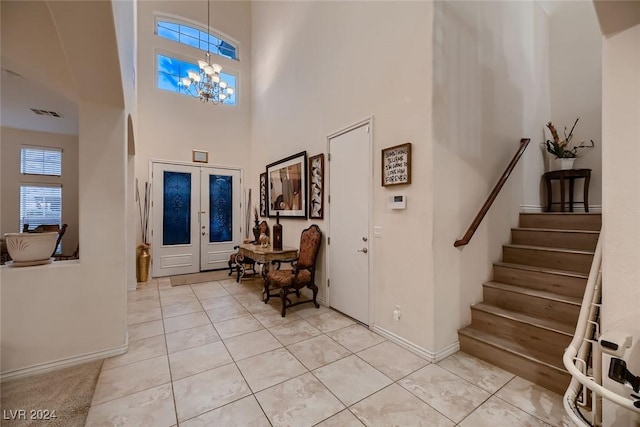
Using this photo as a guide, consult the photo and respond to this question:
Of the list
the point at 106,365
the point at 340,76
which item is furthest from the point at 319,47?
the point at 106,365

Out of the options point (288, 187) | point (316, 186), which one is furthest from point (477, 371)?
point (288, 187)

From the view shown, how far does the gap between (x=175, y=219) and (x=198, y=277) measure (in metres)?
1.38

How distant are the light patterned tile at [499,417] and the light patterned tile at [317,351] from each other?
3.59 feet

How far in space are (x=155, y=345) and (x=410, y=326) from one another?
2599 mm

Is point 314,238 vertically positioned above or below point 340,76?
below

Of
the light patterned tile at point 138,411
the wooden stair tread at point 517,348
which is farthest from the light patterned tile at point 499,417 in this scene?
the light patterned tile at point 138,411

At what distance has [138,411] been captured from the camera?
183 cm

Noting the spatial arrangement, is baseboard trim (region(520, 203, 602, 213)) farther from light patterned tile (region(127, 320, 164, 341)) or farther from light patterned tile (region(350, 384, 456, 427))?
light patterned tile (region(127, 320, 164, 341))

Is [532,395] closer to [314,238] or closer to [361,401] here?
[361,401]

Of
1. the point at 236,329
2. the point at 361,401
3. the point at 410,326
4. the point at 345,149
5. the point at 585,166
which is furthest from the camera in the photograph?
the point at 585,166

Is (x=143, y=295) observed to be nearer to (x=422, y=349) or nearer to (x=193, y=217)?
(x=193, y=217)

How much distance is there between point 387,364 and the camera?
239cm

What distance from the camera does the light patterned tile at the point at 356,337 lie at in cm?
273

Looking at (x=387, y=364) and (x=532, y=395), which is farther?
(x=387, y=364)
